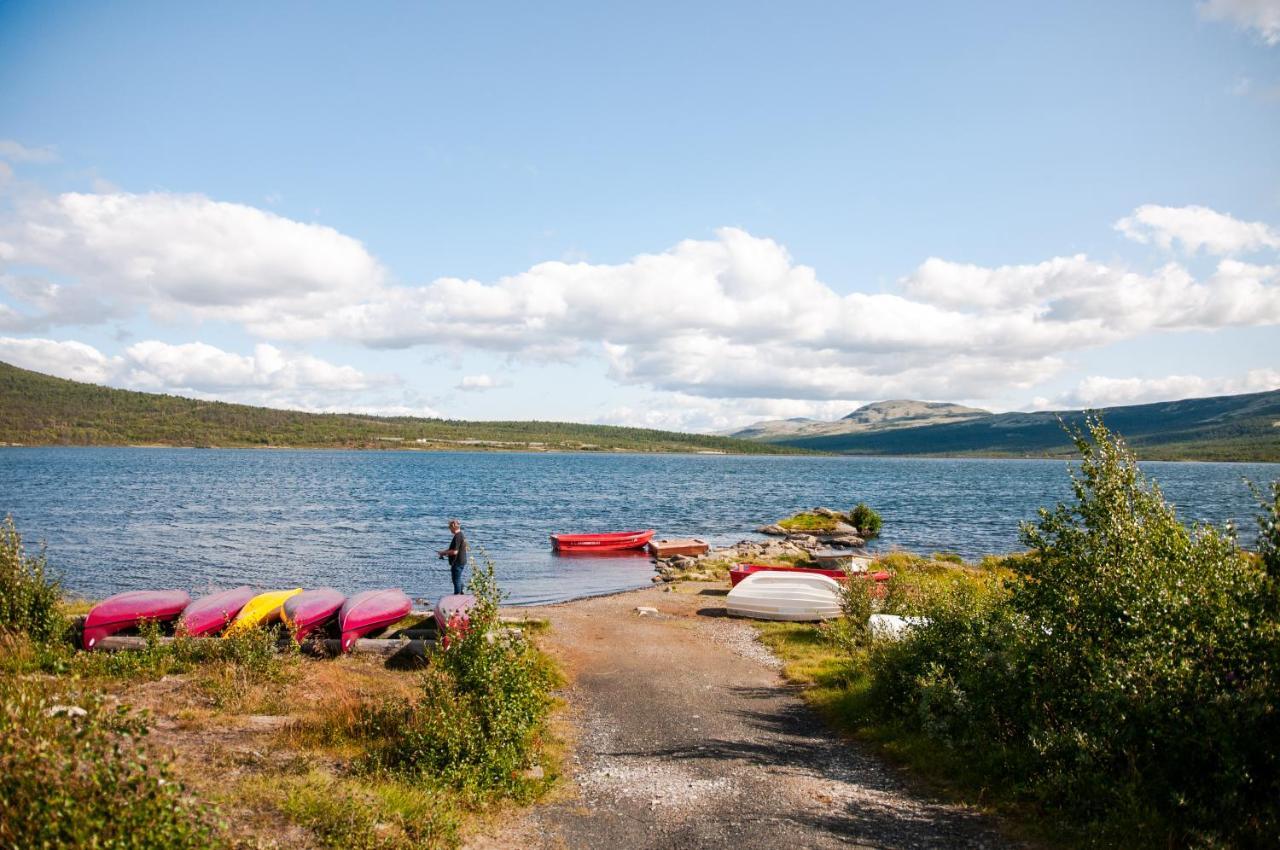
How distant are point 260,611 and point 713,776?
13.3 m

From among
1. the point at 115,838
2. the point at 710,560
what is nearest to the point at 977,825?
the point at 115,838

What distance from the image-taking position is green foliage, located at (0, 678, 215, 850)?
206 inches

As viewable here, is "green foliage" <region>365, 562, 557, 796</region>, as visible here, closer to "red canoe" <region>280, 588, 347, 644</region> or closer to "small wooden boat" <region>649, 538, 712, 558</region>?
"red canoe" <region>280, 588, 347, 644</region>

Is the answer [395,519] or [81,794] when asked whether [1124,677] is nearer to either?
[81,794]

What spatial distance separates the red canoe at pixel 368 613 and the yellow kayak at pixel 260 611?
5.49 feet

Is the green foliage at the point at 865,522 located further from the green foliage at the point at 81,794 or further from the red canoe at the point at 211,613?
the green foliage at the point at 81,794

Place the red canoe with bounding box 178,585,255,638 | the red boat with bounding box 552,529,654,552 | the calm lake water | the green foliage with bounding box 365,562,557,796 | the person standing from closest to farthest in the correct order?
the green foliage with bounding box 365,562,557,796 < the red canoe with bounding box 178,585,255,638 < the person standing < the calm lake water < the red boat with bounding box 552,529,654,552

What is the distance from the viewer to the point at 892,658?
13.2m

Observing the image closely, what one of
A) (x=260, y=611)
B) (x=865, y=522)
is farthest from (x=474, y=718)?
(x=865, y=522)

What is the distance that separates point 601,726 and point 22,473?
4681 inches

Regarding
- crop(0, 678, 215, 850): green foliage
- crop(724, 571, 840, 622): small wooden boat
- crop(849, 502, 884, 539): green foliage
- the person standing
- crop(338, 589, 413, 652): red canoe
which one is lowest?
crop(849, 502, 884, 539): green foliage

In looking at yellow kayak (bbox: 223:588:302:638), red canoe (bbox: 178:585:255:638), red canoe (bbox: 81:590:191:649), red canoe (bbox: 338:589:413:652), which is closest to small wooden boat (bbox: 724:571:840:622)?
red canoe (bbox: 338:589:413:652)

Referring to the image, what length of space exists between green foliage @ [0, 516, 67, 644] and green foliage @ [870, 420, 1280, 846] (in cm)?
1795

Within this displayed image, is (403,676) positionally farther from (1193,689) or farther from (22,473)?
(22,473)
